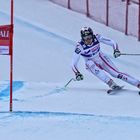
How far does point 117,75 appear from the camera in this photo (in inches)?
376

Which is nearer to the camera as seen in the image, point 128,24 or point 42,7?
point 128,24

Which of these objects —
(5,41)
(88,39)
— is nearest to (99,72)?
(88,39)

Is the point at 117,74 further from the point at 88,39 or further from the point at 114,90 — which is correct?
the point at 88,39

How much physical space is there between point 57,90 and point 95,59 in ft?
2.45

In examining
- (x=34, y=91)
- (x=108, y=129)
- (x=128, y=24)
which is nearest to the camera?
(x=108, y=129)

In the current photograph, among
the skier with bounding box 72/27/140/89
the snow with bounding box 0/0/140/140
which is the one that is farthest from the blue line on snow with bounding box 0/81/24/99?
the skier with bounding box 72/27/140/89

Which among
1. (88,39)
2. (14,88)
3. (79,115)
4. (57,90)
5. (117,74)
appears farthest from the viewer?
(14,88)

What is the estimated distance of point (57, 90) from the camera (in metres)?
9.95

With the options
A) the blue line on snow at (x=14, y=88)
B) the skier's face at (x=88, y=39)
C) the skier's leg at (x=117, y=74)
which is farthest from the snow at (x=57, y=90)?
the skier's face at (x=88, y=39)

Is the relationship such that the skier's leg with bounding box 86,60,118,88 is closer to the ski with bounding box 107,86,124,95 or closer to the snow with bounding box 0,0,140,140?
the ski with bounding box 107,86,124,95

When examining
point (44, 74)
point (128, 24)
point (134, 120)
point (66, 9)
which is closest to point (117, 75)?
point (134, 120)

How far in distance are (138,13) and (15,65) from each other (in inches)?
115

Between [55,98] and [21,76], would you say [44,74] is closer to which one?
[21,76]

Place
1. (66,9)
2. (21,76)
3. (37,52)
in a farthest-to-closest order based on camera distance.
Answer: (66,9) → (37,52) → (21,76)
